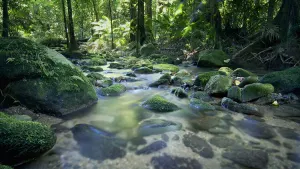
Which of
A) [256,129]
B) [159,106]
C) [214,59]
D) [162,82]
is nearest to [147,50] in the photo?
[214,59]

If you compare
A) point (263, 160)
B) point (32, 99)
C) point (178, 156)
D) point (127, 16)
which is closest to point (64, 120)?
point (32, 99)

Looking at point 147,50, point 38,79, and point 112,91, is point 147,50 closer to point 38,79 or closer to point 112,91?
point 112,91

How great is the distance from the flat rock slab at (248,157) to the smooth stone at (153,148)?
3.12 feet

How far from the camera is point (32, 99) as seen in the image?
15.5 feet

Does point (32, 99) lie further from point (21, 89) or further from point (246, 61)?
point (246, 61)

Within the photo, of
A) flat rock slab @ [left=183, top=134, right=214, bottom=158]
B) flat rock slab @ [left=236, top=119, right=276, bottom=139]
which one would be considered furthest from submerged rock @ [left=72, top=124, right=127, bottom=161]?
flat rock slab @ [left=236, top=119, right=276, bottom=139]

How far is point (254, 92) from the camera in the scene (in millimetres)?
5965

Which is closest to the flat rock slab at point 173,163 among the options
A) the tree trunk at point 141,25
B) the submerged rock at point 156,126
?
the submerged rock at point 156,126

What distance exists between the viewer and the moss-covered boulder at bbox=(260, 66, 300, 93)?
648 centimetres

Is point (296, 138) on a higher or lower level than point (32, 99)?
lower

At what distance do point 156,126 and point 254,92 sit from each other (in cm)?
308

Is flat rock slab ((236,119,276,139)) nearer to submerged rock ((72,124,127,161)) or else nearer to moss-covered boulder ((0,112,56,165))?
submerged rock ((72,124,127,161))

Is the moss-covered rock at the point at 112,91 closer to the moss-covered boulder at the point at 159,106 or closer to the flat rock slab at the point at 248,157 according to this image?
the moss-covered boulder at the point at 159,106

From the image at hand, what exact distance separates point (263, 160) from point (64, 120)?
3627mm
